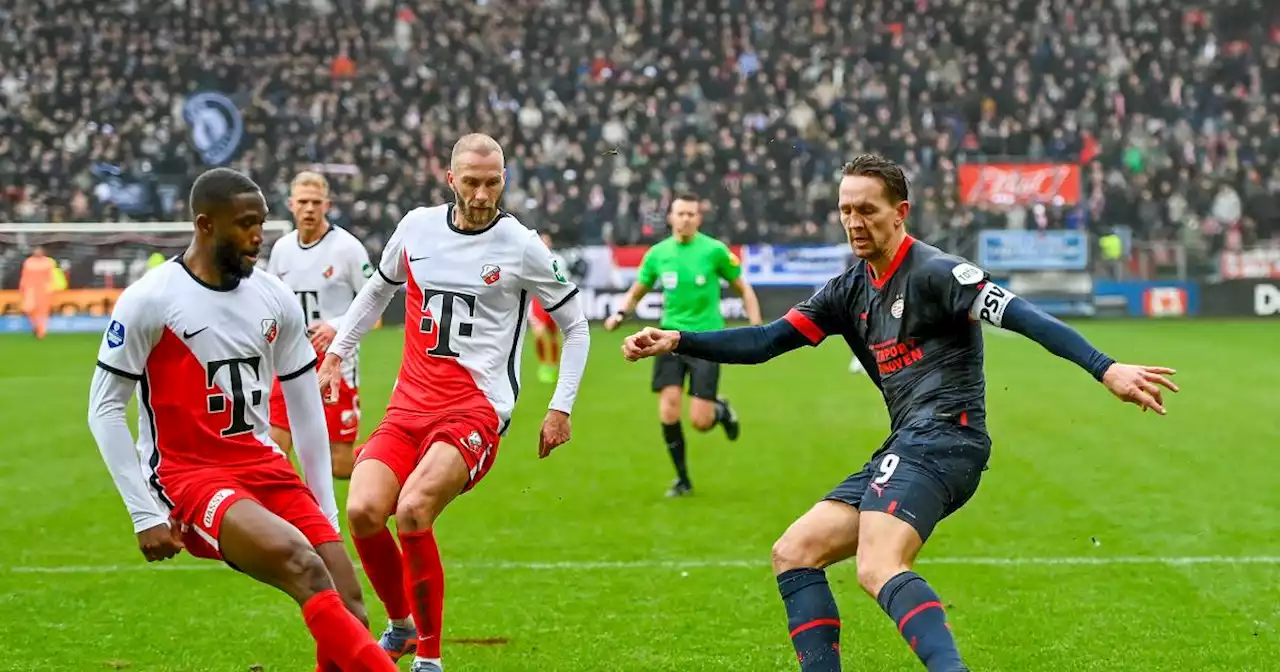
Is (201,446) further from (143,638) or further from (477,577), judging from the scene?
(477,577)

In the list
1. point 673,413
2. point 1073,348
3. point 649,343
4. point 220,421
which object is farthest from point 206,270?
point 673,413

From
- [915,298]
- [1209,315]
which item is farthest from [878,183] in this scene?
[1209,315]

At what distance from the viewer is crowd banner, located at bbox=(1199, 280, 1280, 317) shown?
32.3 metres

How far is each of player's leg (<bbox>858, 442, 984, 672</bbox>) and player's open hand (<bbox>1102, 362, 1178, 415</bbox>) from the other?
0.67 metres

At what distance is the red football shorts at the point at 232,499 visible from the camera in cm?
509

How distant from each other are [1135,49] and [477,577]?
3338 centimetres

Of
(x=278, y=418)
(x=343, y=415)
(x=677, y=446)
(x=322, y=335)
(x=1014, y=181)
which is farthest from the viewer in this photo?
(x=1014, y=181)

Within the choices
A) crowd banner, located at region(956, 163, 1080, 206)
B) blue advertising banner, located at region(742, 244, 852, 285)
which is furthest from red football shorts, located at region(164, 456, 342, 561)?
crowd banner, located at region(956, 163, 1080, 206)

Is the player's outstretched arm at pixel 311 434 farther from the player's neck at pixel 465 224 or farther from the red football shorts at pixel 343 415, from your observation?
the red football shorts at pixel 343 415

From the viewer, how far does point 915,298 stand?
215 inches

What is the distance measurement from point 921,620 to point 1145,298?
30.1 metres

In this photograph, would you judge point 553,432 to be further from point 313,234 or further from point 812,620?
point 313,234

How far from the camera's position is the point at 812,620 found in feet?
17.3

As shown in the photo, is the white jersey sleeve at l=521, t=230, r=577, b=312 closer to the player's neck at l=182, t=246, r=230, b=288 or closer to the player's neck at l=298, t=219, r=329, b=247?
the player's neck at l=182, t=246, r=230, b=288
